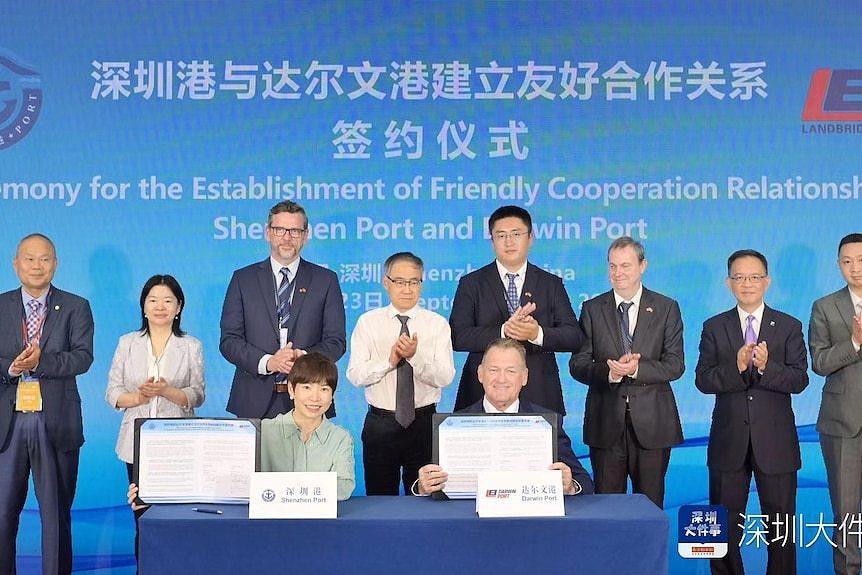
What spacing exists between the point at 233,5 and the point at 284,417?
2.73 m

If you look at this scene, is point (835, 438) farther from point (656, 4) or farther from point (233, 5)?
point (233, 5)

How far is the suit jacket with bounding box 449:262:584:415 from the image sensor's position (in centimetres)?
448

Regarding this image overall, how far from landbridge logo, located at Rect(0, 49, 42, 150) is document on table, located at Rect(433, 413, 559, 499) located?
324 centimetres

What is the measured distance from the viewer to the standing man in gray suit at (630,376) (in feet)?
14.5

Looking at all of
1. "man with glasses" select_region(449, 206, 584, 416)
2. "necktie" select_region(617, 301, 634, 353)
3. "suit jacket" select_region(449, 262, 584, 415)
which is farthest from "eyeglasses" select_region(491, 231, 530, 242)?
"necktie" select_region(617, 301, 634, 353)

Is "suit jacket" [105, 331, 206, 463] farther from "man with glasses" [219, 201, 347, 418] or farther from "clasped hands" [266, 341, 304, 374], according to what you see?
"clasped hands" [266, 341, 304, 374]

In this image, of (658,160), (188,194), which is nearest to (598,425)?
(658,160)

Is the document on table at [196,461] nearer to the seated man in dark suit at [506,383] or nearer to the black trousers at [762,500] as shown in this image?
the seated man in dark suit at [506,383]

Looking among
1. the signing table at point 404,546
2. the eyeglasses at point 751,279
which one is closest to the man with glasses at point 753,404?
the eyeglasses at point 751,279

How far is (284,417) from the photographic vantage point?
338 cm

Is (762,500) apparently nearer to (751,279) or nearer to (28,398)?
(751,279)

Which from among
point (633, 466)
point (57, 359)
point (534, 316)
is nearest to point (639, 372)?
A: point (633, 466)

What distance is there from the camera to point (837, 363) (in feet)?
15.0

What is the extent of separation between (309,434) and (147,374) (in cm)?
147
